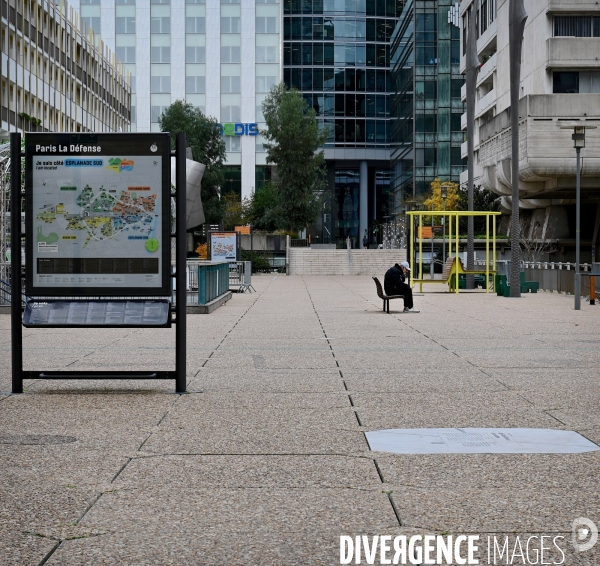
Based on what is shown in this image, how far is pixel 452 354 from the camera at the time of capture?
Answer: 15102 millimetres

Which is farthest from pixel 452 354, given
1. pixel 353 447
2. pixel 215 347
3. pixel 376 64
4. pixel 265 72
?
pixel 376 64

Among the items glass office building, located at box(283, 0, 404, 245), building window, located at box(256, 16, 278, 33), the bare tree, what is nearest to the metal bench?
the bare tree

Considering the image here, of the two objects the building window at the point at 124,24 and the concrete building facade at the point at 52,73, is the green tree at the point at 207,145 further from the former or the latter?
the building window at the point at 124,24

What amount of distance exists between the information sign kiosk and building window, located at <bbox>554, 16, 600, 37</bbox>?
51.9 metres

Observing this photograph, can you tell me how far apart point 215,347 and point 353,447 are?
891 centimetres

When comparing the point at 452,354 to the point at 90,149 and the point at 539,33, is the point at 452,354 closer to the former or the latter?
the point at 90,149

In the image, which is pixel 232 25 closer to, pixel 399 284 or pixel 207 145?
pixel 207 145

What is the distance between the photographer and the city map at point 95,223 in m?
10.8

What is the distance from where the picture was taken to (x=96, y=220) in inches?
428

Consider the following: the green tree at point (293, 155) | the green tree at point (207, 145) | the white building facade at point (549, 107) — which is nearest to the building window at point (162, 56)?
the green tree at point (207, 145)

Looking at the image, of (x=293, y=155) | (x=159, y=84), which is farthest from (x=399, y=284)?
(x=159, y=84)

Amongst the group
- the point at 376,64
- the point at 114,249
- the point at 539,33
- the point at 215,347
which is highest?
the point at 376,64

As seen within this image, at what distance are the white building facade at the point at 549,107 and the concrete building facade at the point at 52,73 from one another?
27947 millimetres

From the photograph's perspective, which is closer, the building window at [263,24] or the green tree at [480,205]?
the green tree at [480,205]
